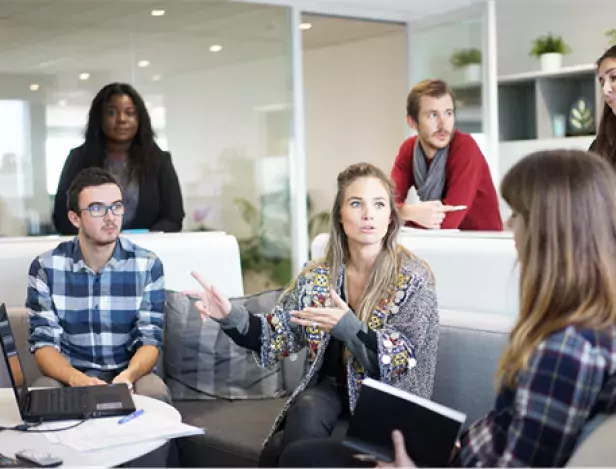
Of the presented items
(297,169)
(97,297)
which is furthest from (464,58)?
(97,297)

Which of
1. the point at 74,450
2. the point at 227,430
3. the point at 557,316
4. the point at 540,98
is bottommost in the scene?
the point at 227,430

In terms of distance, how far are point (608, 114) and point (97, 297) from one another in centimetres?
184

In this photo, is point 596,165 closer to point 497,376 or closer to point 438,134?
point 497,376

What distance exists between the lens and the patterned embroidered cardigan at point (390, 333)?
2.55 meters

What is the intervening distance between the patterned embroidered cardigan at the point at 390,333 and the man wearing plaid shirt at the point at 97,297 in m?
0.55

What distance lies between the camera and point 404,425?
71.1 inches

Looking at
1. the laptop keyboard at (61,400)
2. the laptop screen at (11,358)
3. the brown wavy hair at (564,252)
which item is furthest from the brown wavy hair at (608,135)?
the laptop screen at (11,358)

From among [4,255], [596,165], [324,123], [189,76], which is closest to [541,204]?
[596,165]

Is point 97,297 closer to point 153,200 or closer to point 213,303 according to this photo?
point 213,303

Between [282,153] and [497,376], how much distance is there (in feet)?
15.5

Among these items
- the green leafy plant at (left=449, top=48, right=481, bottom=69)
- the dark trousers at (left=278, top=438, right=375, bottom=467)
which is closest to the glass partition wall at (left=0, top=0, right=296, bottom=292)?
the green leafy plant at (left=449, top=48, right=481, bottom=69)

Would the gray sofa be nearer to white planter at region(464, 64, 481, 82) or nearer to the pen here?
the pen

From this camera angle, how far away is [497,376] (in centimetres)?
159

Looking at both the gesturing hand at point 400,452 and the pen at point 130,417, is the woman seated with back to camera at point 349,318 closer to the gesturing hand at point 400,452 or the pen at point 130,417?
the pen at point 130,417
